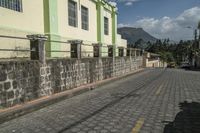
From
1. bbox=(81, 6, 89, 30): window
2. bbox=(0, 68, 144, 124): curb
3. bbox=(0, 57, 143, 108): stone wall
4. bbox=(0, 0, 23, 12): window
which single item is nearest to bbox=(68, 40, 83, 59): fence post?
bbox=(0, 57, 143, 108): stone wall

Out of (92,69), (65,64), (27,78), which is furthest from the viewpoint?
(92,69)

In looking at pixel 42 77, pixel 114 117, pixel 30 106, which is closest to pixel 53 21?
pixel 42 77

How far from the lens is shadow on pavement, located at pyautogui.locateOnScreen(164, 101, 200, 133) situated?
664 centimetres

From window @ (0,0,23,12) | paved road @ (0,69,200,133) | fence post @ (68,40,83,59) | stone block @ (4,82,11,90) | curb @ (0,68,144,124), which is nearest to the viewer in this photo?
paved road @ (0,69,200,133)

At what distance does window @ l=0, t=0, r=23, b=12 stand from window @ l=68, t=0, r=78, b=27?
20.5 feet

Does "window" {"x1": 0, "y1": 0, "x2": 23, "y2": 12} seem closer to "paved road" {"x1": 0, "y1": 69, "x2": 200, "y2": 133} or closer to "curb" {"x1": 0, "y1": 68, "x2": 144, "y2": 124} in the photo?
"curb" {"x1": 0, "y1": 68, "x2": 144, "y2": 124}

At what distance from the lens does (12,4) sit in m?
13.7

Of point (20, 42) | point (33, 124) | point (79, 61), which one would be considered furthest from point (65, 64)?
point (33, 124)

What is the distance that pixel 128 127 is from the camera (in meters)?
6.82

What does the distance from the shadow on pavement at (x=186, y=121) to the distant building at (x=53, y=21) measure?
261 inches

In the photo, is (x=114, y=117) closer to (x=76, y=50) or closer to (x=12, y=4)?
(x=76, y=50)

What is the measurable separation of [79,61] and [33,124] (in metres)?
7.27

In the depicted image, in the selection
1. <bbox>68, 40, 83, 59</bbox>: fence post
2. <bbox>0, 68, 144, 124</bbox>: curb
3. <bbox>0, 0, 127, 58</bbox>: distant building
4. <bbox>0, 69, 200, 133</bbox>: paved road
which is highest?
<bbox>0, 0, 127, 58</bbox>: distant building

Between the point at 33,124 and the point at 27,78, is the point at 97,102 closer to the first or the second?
the point at 27,78
